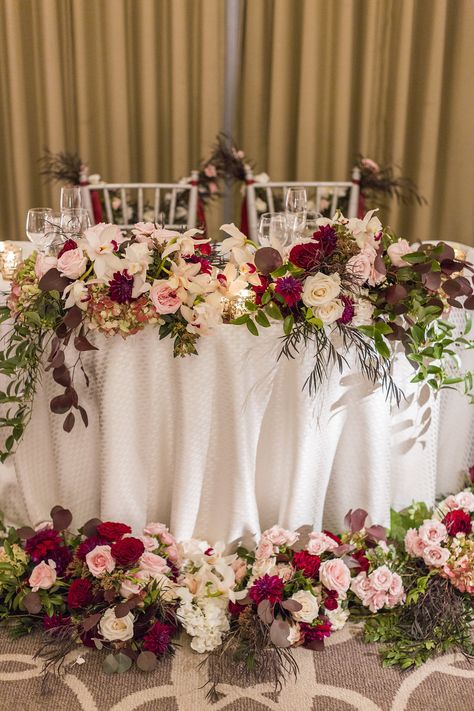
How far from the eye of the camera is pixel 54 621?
1.91m

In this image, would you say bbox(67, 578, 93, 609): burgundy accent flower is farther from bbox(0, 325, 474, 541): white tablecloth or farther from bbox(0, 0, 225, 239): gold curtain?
bbox(0, 0, 225, 239): gold curtain

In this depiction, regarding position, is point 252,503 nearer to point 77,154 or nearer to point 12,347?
point 12,347

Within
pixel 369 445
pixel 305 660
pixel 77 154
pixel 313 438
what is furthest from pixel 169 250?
pixel 77 154

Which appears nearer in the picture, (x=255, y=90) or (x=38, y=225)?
(x=38, y=225)

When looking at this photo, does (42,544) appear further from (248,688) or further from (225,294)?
(225,294)

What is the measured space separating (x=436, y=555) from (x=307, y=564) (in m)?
0.34

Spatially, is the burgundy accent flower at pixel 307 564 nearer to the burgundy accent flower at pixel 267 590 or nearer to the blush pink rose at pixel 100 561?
the burgundy accent flower at pixel 267 590

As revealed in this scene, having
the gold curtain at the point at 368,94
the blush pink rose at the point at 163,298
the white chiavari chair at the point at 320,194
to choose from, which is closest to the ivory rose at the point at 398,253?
the blush pink rose at the point at 163,298

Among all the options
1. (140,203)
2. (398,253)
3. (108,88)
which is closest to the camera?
(398,253)

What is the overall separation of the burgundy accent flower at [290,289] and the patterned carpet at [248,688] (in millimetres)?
853

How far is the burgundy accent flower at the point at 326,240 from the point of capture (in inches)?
71.1

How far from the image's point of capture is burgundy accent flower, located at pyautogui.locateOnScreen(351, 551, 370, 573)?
203 cm

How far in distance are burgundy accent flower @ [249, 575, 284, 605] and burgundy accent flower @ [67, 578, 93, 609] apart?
15.6 inches

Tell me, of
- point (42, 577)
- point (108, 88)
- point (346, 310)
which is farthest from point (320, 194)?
point (42, 577)
